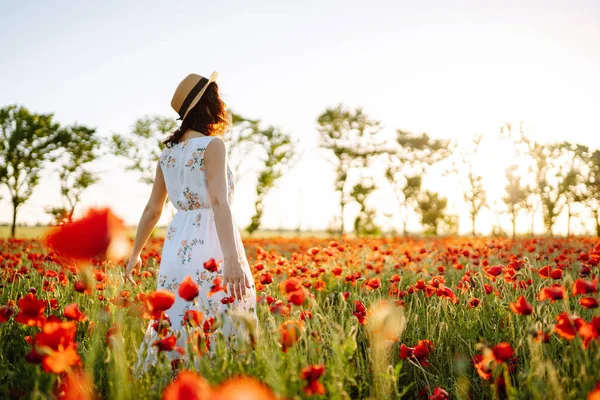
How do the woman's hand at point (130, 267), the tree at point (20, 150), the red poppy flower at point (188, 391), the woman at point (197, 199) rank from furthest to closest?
the tree at point (20, 150) → the woman's hand at point (130, 267) → the woman at point (197, 199) → the red poppy flower at point (188, 391)

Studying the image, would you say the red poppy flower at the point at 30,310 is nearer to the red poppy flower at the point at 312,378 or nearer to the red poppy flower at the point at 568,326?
the red poppy flower at the point at 312,378

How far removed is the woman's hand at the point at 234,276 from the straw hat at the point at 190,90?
3.08ft

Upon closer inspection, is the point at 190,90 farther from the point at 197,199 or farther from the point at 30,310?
the point at 30,310

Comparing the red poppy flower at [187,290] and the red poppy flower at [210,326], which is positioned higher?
the red poppy flower at [187,290]

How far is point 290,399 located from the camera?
1.46 m

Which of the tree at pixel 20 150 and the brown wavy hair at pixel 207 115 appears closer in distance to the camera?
the brown wavy hair at pixel 207 115

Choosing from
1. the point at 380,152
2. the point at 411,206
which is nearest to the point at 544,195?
the point at 411,206

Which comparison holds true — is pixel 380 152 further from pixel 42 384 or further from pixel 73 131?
pixel 42 384

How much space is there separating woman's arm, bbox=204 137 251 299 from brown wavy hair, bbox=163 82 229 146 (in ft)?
0.71

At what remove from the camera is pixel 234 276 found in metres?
2.25

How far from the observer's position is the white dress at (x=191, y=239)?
2.52 m

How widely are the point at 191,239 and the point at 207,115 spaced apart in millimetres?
737

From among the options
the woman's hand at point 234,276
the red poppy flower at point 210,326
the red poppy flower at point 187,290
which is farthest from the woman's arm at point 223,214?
the red poppy flower at point 187,290

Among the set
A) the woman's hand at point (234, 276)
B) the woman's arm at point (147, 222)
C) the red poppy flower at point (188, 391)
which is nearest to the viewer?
the red poppy flower at point (188, 391)
